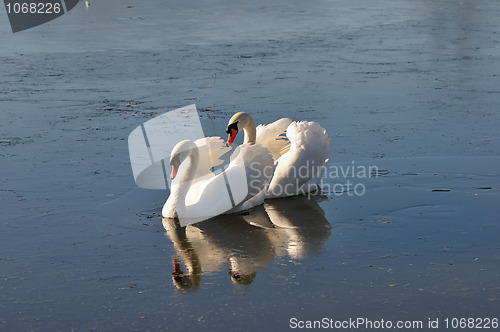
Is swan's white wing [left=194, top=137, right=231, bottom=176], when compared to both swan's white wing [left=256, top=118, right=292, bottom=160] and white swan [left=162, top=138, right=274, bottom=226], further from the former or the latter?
swan's white wing [left=256, top=118, right=292, bottom=160]

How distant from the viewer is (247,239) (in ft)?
22.8

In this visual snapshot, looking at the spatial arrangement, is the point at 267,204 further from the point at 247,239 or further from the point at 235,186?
the point at 247,239

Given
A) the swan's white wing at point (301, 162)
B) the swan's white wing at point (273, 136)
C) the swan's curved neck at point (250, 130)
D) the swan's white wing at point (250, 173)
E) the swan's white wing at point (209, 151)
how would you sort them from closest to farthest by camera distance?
the swan's white wing at point (250, 173), the swan's white wing at point (209, 151), the swan's white wing at point (301, 162), the swan's curved neck at point (250, 130), the swan's white wing at point (273, 136)

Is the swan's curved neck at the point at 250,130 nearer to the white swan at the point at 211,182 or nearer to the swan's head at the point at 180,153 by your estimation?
the white swan at the point at 211,182

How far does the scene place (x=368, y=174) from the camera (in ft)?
28.3

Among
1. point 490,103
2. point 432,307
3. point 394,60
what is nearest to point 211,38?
point 394,60

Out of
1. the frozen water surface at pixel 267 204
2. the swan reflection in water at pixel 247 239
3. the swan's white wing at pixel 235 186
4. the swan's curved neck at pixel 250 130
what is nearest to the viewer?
the frozen water surface at pixel 267 204

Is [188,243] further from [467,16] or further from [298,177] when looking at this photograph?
[467,16]

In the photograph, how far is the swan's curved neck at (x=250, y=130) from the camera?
8.40 meters

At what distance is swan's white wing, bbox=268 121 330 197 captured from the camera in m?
8.15

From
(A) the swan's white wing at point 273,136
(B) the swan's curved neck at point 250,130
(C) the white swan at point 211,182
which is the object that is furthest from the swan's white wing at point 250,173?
(A) the swan's white wing at point 273,136

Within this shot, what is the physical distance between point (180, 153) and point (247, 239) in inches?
46.8

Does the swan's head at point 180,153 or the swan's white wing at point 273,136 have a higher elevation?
the swan's head at point 180,153

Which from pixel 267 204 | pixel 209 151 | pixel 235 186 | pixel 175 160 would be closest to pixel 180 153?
pixel 175 160
